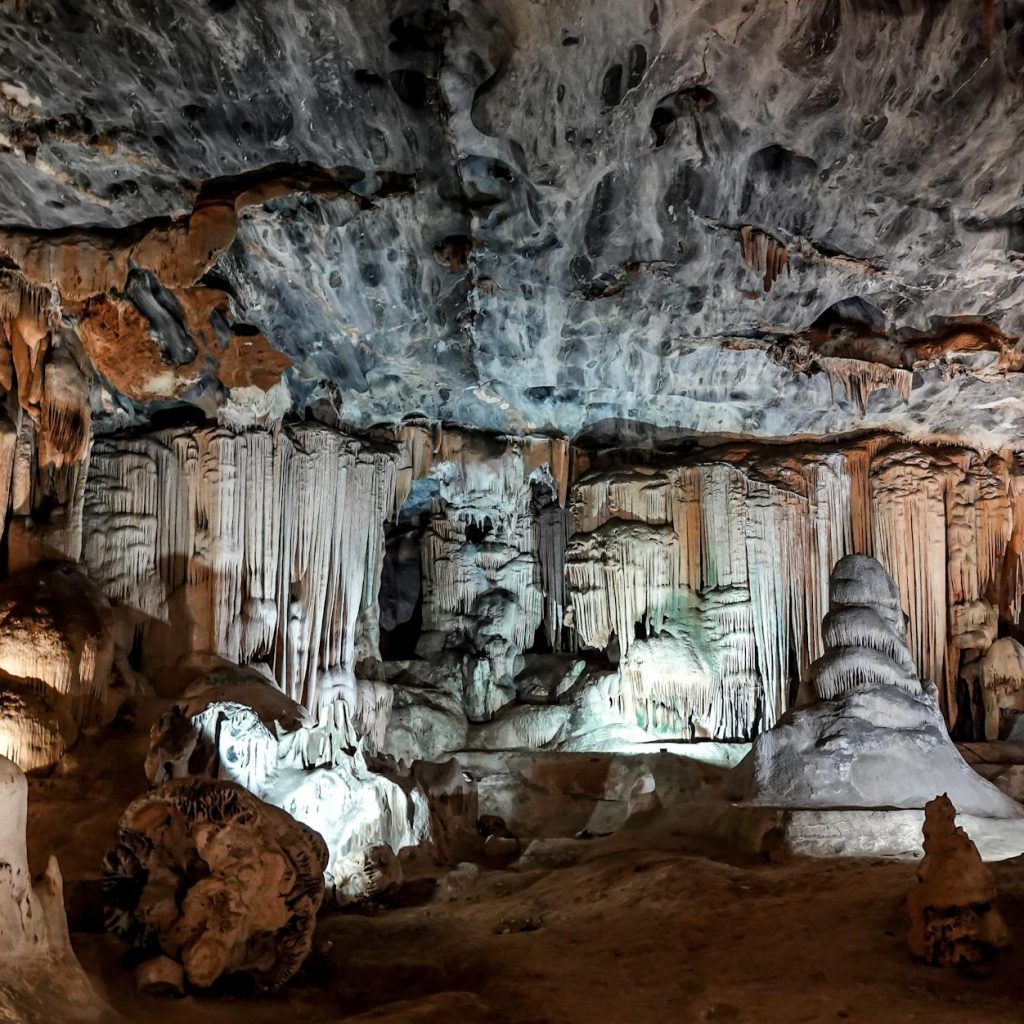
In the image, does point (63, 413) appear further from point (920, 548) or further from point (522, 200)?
point (920, 548)

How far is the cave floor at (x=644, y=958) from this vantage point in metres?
4.97

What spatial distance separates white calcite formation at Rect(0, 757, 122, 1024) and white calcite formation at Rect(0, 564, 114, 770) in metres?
4.63

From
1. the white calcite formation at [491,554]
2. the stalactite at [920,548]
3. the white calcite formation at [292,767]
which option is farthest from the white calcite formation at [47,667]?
the stalactite at [920,548]

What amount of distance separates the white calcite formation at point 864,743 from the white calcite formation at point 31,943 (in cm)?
602

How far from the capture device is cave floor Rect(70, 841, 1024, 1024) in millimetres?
4969

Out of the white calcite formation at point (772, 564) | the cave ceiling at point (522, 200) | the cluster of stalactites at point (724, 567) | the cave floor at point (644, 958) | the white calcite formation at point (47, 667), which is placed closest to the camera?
the cave floor at point (644, 958)

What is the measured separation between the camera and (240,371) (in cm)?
1151

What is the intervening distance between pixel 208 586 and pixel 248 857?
637cm

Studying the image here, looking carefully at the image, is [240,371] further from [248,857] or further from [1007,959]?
[1007,959]

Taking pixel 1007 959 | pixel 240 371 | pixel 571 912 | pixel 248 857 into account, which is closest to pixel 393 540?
pixel 240 371

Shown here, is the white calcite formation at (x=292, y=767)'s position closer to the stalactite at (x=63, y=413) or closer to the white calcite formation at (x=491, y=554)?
the stalactite at (x=63, y=413)

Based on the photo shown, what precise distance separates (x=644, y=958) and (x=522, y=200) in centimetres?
612

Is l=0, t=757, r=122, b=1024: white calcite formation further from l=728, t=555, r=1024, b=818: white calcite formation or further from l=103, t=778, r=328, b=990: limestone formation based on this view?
l=728, t=555, r=1024, b=818: white calcite formation

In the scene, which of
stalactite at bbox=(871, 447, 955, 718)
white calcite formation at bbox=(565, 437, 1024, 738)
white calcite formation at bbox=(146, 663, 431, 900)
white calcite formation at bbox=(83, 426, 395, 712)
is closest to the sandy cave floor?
white calcite formation at bbox=(146, 663, 431, 900)
